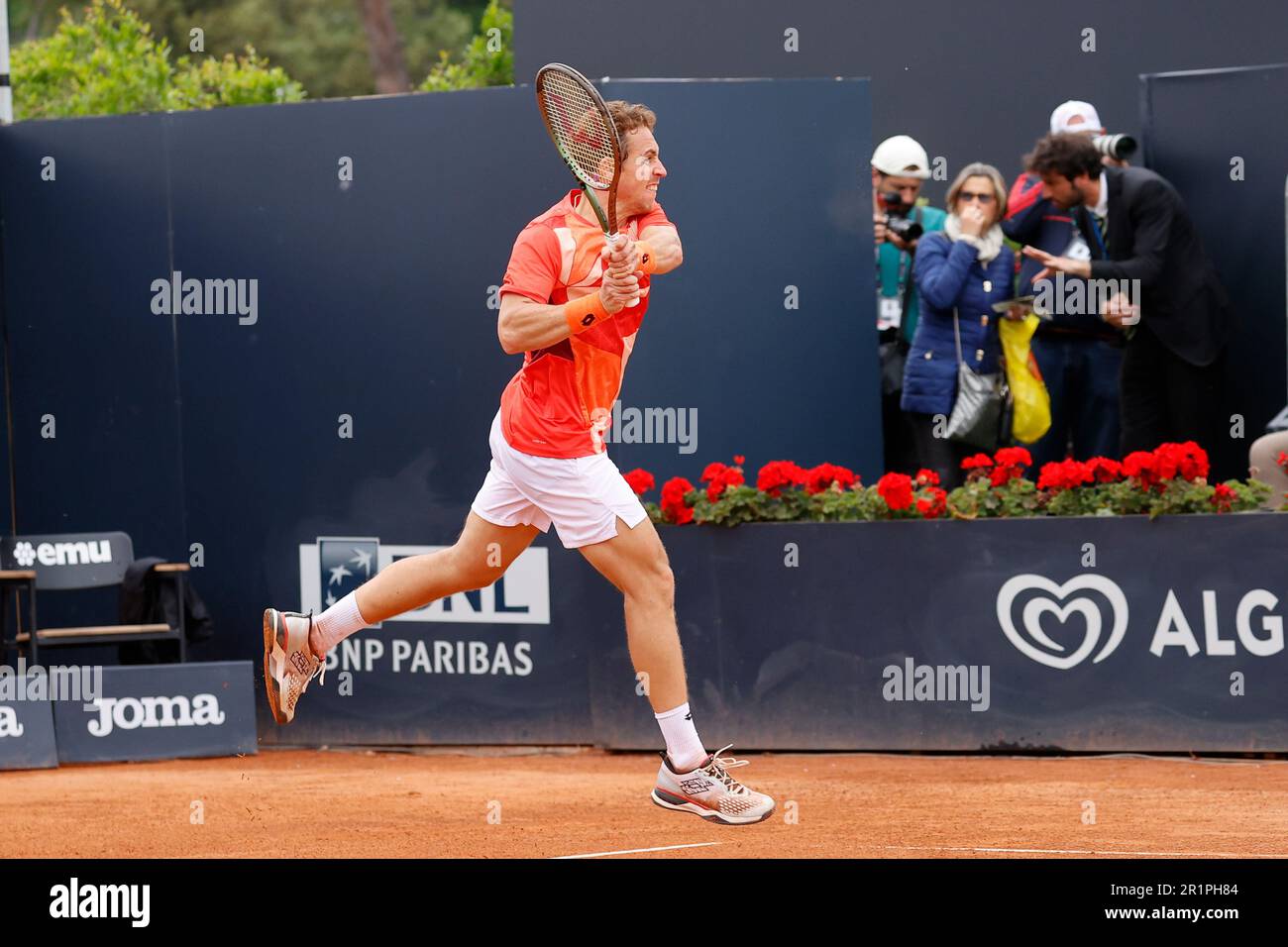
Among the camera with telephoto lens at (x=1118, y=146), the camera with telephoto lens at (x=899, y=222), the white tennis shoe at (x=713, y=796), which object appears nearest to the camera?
the white tennis shoe at (x=713, y=796)

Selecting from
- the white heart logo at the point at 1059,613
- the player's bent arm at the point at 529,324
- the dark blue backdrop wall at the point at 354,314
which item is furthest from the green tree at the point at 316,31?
the player's bent arm at the point at 529,324

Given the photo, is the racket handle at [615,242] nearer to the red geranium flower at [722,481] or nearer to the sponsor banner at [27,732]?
the red geranium flower at [722,481]

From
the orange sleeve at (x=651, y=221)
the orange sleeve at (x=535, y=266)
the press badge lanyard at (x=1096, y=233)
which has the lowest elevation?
the orange sleeve at (x=535, y=266)

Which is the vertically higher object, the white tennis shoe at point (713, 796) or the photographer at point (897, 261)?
the photographer at point (897, 261)

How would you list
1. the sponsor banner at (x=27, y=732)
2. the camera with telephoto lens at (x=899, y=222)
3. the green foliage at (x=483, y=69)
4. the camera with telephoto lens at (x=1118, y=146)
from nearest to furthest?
1. the sponsor banner at (x=27, y=732)
2. the camera with telephoto lens at (x=1118, y=146)
3. the camera with telephoto lens at (x=899, y=222)
4. the green foliage at (x=483, y=69)

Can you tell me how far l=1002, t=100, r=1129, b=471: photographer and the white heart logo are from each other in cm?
159

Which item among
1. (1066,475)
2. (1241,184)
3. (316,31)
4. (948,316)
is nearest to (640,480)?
(948,316)

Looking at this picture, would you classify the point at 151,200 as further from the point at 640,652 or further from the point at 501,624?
the point at 640,652

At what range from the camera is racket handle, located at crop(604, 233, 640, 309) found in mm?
5383

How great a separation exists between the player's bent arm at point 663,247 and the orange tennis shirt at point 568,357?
0.14 ft

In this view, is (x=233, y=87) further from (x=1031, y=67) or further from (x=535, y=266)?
(x=535, y=266)

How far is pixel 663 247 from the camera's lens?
5.73 meters

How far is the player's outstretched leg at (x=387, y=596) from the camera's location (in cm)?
585

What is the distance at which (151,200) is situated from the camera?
9.69 m
